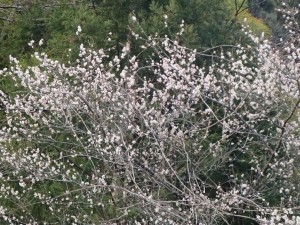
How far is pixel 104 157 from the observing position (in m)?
4.96

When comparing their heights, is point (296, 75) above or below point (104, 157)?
above

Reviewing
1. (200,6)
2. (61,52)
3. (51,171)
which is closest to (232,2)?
(200,6)

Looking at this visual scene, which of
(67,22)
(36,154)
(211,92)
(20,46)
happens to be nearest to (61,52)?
(67,22)

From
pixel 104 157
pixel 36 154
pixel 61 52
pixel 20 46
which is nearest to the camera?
pixel 104 157

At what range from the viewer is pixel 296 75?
456 cm

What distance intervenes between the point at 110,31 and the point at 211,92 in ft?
7.33

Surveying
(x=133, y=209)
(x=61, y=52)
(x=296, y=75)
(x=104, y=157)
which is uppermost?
(x=296, y=75)

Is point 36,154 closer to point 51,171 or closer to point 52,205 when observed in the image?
point 51,171

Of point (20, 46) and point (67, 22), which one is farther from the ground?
point (67, 22)

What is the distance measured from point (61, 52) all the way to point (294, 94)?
3.28 m

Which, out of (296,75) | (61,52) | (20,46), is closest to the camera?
(296,75)

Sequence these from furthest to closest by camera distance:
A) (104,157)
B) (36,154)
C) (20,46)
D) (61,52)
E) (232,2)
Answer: (232,2)
(20,46)
(61,52)
(36,154)
(104,157)

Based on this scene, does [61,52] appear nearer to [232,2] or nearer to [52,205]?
[52,205]

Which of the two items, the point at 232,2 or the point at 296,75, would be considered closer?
the point at 296,75
